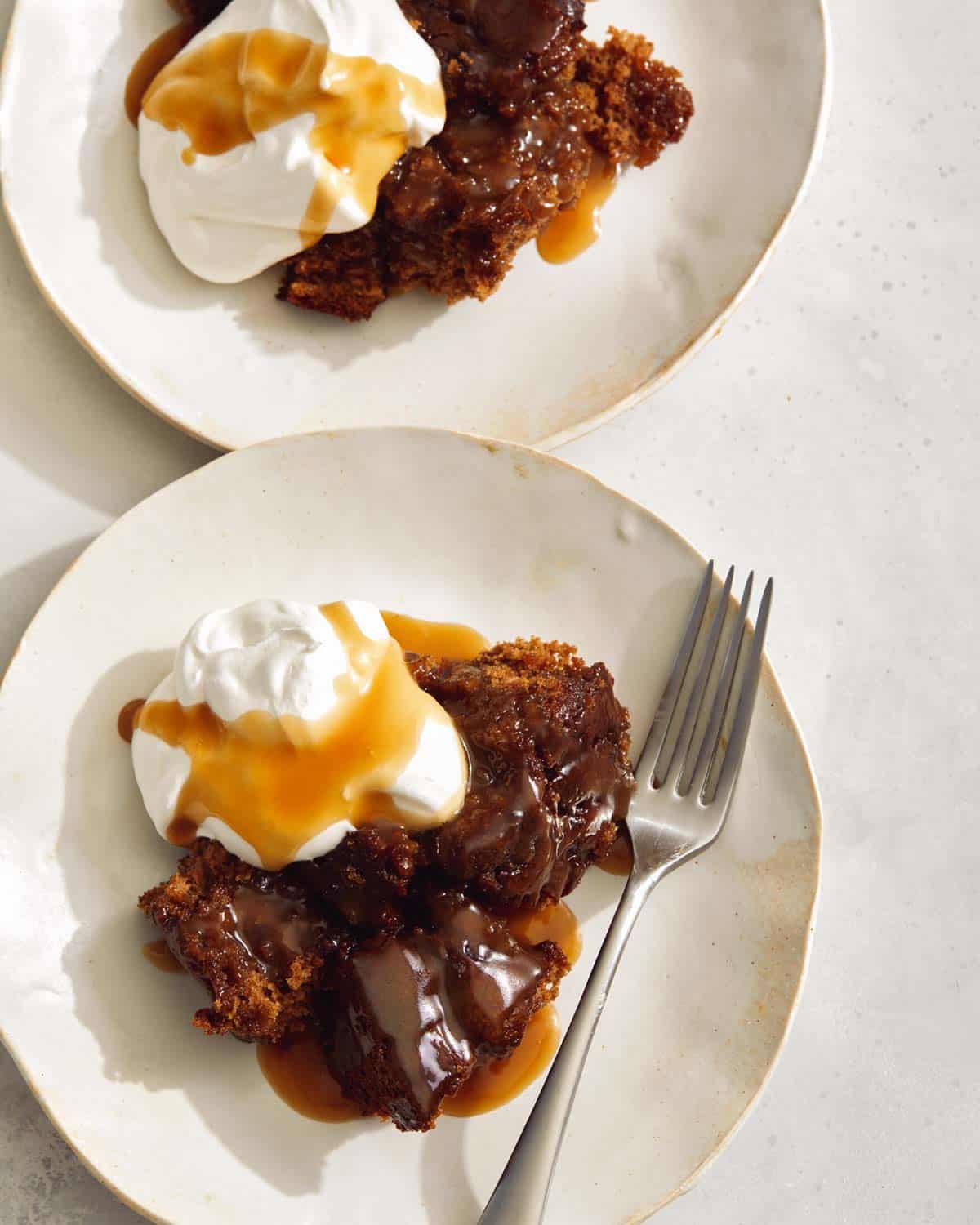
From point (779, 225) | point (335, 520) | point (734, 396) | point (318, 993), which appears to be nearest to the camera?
point (318, 993)

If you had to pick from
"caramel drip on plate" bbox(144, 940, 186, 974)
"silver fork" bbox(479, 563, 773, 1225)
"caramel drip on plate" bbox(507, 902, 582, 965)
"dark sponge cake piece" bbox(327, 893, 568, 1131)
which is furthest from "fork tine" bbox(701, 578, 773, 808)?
"caramel drip on plate" bbox(144, 940, 186, 974)

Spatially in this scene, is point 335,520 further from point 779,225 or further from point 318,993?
point 779,225

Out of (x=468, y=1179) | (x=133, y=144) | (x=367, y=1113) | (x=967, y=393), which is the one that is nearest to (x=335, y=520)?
(x=133, y=144)

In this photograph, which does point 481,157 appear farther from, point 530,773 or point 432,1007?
point 432,1007

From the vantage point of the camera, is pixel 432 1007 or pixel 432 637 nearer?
pixel 432 1007

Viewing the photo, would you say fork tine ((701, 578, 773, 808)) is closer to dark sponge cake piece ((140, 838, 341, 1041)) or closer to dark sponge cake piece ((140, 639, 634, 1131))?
dark sponge cake piece ((140, 639, 634, 1131))

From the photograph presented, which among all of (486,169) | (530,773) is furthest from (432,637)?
(486,169)

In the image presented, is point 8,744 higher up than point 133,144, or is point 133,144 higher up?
point 133,144
